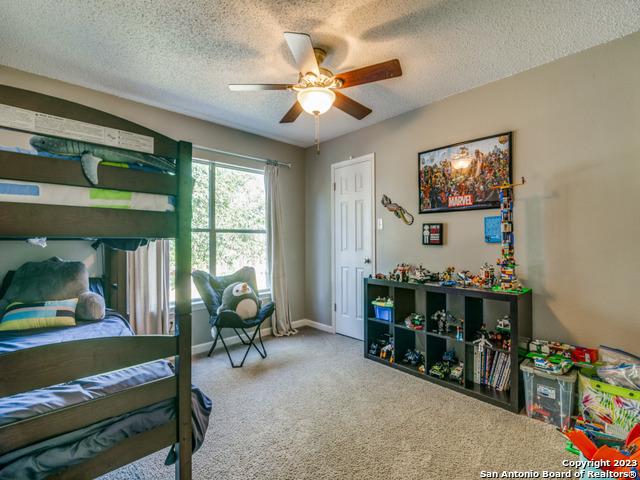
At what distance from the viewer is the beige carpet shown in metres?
1.69

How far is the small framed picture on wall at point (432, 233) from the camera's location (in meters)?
3.07

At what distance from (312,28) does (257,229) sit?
2.58 metres

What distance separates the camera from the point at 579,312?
2273mm

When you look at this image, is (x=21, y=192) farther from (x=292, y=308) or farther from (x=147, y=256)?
(x=292, y=308)

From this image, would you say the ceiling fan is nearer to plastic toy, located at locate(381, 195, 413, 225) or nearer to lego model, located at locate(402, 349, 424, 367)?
plastic toy, located at locate(381, 195, 413, 225)

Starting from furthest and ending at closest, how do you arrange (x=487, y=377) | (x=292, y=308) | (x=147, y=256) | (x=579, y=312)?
1. (x=292, y=308)
2. (x=147, y=256)
3. (x=487, y=377)
4. (x=579, y=312)

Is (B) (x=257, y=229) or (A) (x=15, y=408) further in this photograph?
(B) (x=257, y=229)

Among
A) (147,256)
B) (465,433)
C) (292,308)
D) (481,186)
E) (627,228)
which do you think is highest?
(481,186)

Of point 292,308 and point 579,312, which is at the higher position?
point 579,312

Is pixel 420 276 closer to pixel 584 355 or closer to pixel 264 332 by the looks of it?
pixel 584 355

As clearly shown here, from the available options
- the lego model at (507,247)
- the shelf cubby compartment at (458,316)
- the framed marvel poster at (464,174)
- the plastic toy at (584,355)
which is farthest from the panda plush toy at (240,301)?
the plastic toy at (584,355)

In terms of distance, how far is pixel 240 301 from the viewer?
3.21 m

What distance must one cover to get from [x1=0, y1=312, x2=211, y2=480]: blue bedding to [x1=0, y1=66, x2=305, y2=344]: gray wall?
129 centimetres

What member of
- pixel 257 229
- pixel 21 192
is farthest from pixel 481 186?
pixel 21 192
